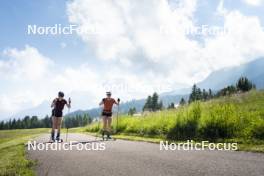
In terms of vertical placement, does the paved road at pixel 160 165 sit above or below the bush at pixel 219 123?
below

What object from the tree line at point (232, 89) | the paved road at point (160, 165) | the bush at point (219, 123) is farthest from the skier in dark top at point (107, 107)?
the paved road at point (160, 165)

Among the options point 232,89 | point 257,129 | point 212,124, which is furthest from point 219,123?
point 232,89

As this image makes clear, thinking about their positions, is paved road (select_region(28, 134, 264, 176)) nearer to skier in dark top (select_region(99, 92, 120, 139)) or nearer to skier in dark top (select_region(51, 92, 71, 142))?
skier in dark top (select_region(51, 92, 71, 142))

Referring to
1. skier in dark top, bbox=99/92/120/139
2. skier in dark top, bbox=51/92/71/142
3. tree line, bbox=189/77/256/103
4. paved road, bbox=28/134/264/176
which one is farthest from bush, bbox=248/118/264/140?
skier in dark top, bbox=51/92/71/142

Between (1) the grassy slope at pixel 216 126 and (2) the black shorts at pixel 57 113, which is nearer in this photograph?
(1) the grassy slope at pixel 216 126

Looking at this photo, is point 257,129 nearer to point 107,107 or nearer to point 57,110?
point 107,107

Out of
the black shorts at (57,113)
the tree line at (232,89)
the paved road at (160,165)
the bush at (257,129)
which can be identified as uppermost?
the tree line at (232,89)

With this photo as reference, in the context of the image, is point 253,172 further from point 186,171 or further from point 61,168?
point 61,168

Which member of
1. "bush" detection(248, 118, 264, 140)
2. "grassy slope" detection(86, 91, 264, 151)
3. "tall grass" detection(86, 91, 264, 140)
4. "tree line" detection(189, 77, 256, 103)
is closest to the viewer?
"bush" detection(248, 118, 264, 140)

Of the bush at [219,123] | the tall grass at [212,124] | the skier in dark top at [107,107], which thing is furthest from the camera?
the skier in dark top at [107,107]

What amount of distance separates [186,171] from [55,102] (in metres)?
13.0

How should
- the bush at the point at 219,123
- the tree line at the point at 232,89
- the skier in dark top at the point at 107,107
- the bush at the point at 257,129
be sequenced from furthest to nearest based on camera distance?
the tree line at the point at 232,89 < the skier in dark top at the point at 107,107 < the bush at the point at 219,123 < the bush at the point at 257,129

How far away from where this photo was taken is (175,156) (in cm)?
984

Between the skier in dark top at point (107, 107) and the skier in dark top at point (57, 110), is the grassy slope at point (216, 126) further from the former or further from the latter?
the skier in dark top at point (57, 110)
